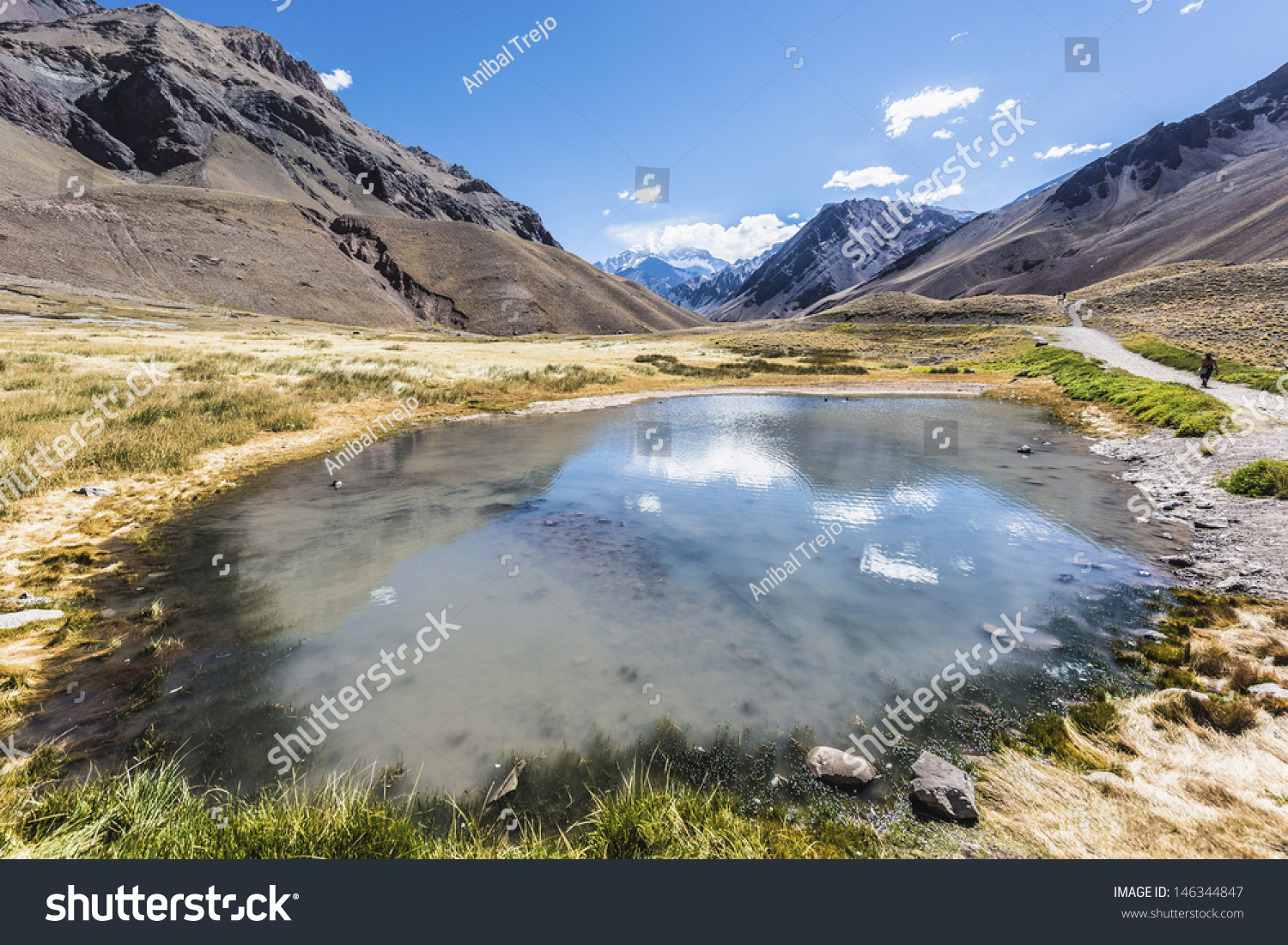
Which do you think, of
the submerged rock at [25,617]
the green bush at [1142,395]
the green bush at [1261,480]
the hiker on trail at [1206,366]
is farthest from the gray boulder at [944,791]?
the hiker on trail at [1206,366]

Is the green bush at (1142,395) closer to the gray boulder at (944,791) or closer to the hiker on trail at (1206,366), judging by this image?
the hiker on trail at (1206,366)

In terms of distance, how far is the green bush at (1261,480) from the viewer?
11203mm

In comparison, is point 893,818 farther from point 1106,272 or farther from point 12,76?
point 12,76

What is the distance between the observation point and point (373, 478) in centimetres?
1570

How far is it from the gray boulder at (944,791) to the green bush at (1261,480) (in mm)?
12875

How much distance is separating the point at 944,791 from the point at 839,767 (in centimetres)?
97

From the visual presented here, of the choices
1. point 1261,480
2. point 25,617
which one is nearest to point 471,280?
point 25,617

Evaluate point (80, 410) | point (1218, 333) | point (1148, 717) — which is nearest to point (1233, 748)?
point (1148, 717)

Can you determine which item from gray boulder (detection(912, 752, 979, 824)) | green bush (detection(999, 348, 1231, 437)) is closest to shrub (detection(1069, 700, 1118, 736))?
gray boulder (detection(912, 752, 979, 824))

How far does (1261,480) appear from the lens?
38.1ft

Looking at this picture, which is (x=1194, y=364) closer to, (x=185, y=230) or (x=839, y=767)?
→ (x=839, y=767)

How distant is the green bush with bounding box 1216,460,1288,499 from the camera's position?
36.8ft

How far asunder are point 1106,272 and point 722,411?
8667 inches

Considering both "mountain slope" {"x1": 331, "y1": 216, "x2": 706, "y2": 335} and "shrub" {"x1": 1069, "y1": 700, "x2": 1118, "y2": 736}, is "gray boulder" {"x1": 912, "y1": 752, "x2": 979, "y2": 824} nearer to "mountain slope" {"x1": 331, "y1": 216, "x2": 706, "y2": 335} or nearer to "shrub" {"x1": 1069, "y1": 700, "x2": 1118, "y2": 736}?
"shrub" {"x1": 1069, "y1": 700, "x2": 1118, "y2": 736}
